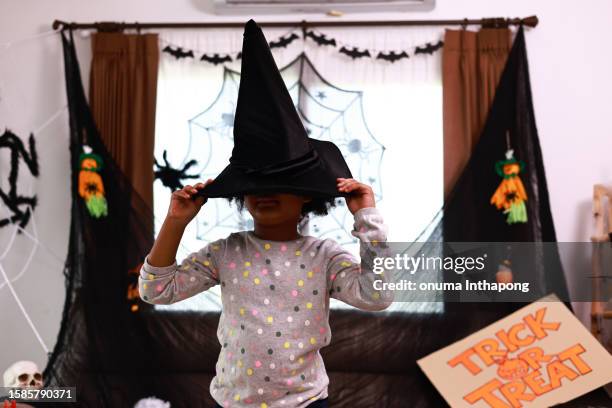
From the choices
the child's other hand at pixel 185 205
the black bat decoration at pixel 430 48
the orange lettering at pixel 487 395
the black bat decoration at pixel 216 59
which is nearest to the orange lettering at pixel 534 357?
the orange lettering at pixel 487 395

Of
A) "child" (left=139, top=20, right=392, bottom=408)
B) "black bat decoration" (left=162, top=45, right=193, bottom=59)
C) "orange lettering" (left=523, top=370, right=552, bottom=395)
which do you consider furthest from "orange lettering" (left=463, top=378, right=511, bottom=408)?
"black bat decoration" (left=162, top=45, right=193, bottom=59)

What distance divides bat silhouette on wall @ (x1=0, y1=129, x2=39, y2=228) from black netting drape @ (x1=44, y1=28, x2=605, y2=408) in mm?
361

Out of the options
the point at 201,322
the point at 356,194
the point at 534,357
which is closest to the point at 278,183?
the point at 356,194

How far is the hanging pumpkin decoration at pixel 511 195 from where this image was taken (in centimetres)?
265

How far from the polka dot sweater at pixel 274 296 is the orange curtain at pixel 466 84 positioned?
1.66 meters

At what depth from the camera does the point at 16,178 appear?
291 centimetres

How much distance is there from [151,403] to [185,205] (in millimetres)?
1449

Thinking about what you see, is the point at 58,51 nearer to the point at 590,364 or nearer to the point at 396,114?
the point at 396,114

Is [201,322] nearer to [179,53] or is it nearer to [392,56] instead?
[179,53]

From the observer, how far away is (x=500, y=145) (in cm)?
275

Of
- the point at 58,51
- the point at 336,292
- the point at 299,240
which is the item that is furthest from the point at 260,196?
the point at 58,51

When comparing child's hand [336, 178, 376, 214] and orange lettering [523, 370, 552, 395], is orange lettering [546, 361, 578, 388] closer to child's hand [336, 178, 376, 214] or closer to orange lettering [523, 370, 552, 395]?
orange lettering [523, 370, 552, 395]

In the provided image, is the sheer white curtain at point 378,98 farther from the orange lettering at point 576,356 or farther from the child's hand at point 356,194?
the child's hand at point 356,194

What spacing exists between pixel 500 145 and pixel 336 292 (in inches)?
68.6
